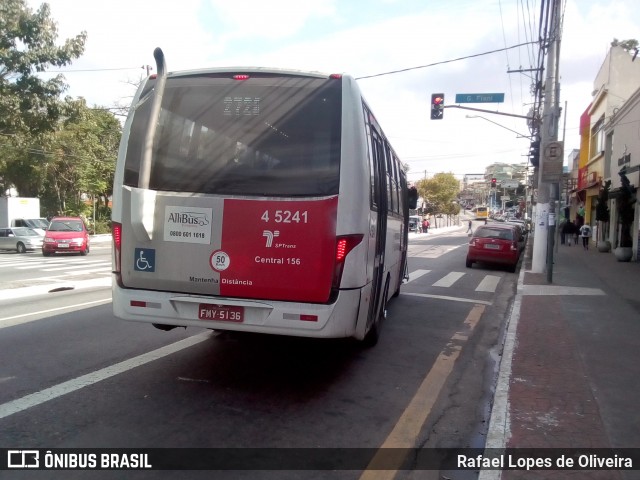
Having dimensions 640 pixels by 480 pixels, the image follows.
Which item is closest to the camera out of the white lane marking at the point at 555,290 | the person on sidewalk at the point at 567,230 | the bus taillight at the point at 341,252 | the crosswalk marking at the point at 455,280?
the bus taillight at the point at 341,252

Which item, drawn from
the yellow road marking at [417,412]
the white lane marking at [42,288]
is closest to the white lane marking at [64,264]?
the white lane marking at [42,288]

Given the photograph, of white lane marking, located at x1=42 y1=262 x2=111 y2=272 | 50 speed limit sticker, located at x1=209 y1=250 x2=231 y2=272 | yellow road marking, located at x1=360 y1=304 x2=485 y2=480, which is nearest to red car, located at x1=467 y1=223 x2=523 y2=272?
yellow road marking, located at x1=360 y1=304 x2=485 y2=480

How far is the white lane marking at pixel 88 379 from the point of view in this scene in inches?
183

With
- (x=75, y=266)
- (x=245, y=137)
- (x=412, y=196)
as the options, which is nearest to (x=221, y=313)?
(x=245, y=137)

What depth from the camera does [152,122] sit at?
5059 millimetres

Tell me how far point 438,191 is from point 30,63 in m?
59.6

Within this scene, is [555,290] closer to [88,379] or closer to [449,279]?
[449,279]

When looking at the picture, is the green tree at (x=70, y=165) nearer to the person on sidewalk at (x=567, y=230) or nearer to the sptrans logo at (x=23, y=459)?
the person on sidewalk at (x=567, y=230)

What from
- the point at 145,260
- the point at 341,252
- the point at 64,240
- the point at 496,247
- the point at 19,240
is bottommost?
the point at 19,240

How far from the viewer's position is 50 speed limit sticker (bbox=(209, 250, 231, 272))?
4.77 metres

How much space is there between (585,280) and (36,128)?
21.2 metres

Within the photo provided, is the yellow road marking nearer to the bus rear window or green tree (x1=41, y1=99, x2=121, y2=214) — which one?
the bus rear window

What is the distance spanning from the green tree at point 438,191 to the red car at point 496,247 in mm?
54386

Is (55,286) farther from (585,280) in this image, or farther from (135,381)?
(585,280)
